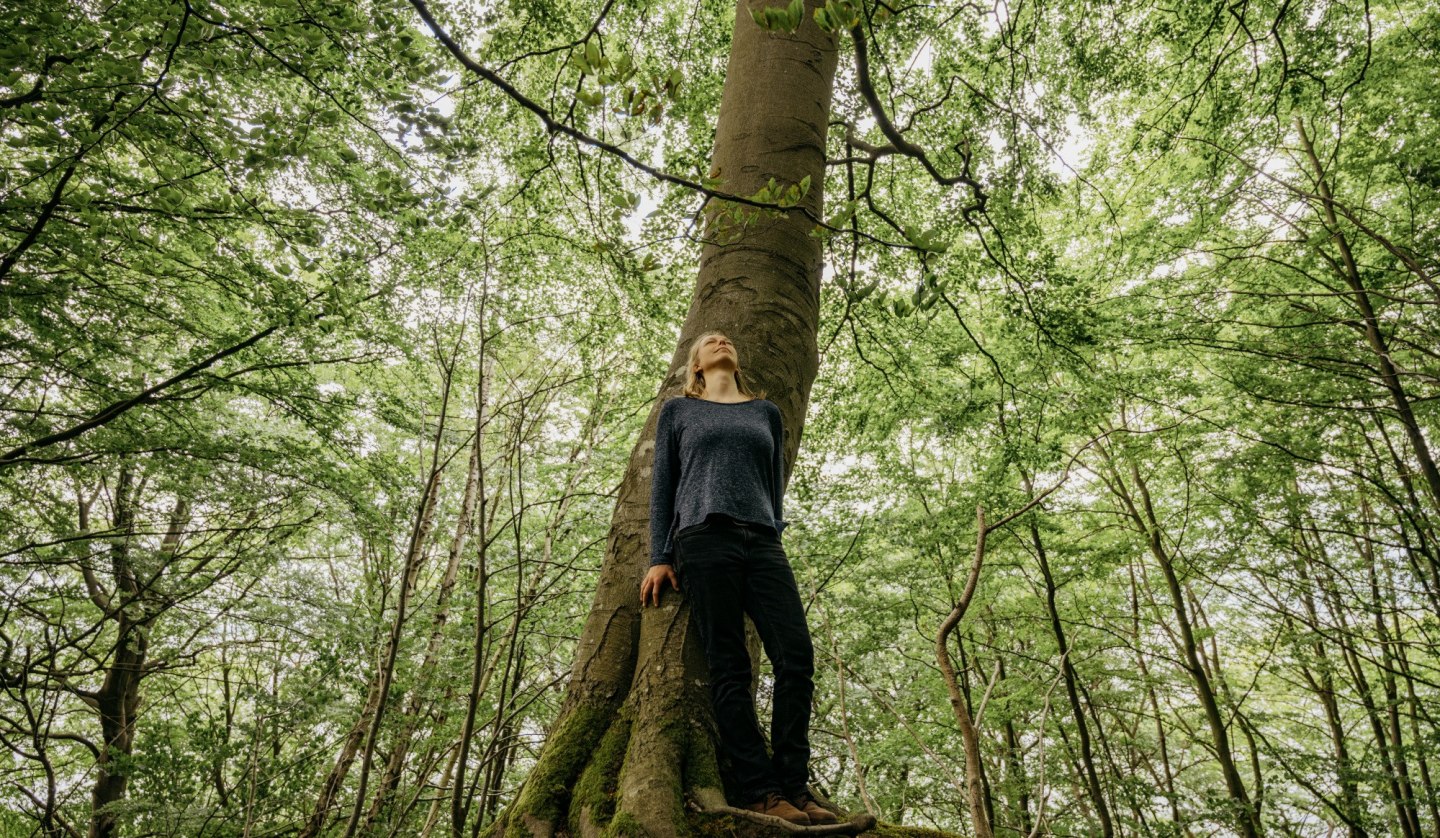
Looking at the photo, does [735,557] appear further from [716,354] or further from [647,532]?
[716,354]

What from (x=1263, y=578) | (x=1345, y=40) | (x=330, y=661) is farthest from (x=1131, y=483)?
(x=330, y=661)

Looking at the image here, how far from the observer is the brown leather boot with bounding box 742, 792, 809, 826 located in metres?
1.72

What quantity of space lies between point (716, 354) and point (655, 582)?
2.66 ft

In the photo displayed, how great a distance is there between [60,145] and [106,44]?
54 centimetres

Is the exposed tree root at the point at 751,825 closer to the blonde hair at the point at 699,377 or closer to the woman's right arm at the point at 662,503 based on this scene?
the woman's right arm at the point at 662,503

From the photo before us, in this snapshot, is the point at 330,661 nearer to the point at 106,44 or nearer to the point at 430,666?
the point at 430,666

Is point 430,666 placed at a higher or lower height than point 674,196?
lower

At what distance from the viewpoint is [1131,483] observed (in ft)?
29.9

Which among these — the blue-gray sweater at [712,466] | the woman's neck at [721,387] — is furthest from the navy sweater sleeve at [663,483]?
the woman's neck at [721,387]

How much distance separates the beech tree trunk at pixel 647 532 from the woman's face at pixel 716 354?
0.26 feet

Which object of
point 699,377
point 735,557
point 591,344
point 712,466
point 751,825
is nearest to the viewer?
point 751,825

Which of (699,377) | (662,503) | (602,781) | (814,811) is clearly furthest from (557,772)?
(699,377)

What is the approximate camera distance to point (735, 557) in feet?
6.71

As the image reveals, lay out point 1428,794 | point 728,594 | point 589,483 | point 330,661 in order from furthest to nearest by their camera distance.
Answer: point 589,483 < point 1428,794 < point 330,661 < point 728,594
